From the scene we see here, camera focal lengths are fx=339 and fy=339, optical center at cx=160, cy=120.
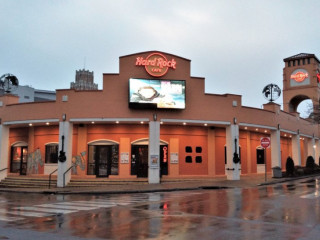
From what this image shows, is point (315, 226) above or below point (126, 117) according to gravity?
below

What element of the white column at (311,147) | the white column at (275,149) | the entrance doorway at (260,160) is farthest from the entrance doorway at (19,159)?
the white column at (311,147)

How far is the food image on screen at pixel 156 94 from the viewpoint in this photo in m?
26.2

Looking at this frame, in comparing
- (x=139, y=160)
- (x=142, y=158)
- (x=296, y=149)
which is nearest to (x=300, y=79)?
(x=296, y=149)

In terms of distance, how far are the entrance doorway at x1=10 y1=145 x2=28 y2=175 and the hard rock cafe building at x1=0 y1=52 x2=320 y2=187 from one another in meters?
0.09

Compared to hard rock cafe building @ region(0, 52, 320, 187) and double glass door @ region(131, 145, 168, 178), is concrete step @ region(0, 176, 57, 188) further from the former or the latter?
double glass door @ region(131, 145, 168, 178)

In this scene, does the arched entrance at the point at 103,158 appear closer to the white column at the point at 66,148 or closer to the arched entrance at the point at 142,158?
the arched entrance at the point at 142,158

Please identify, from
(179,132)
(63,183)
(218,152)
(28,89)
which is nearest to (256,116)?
(218,152)

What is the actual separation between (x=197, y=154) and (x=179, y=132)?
2490 mm

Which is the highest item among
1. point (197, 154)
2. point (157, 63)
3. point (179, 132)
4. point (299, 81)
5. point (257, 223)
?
point (299, 81)

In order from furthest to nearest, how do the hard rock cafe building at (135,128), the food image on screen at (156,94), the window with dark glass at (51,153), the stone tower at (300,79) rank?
the stone tower at (300,79)
the window with dark glass at (51,153)
the hard rock cafe building at (135,128)
the food image on screen at (156,94)

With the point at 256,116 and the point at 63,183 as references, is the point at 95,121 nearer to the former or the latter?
the point at 63,183

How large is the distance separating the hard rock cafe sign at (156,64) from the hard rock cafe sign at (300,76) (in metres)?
34.1

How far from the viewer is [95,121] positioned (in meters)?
26.6

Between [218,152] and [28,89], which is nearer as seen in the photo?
[218,152]
